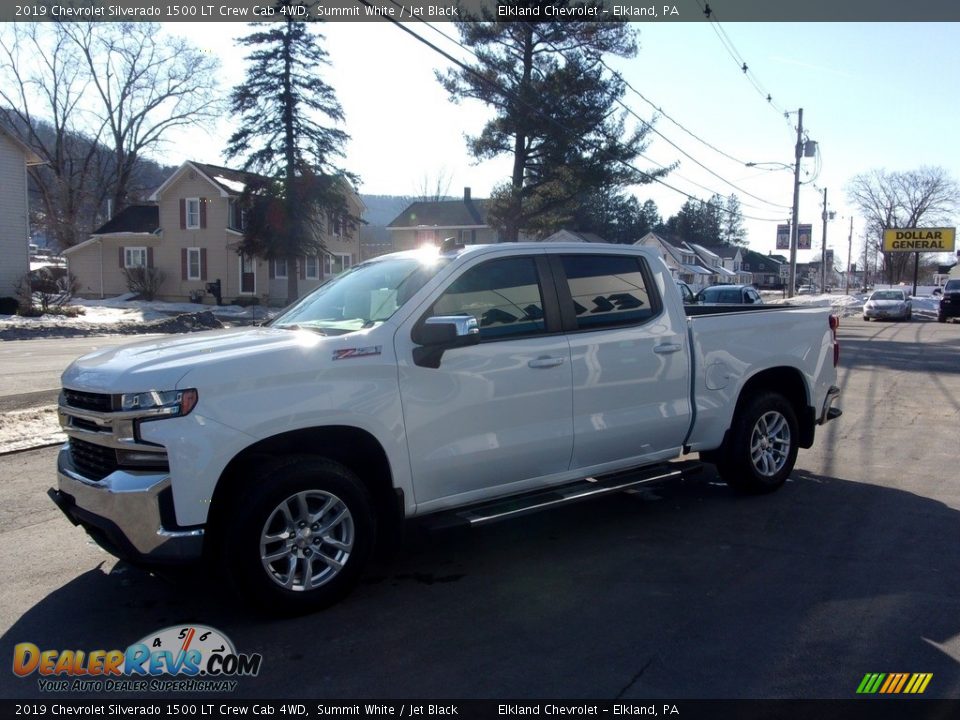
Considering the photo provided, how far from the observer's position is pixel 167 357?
→ 4270 millimetres

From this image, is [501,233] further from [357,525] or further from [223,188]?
[357,525]

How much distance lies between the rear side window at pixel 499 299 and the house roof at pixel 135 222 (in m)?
44.9

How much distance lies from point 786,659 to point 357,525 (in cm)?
230

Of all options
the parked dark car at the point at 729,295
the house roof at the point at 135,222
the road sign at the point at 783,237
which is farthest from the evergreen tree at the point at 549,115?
the house roof at the point at 135,222

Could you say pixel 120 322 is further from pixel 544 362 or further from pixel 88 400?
pixel 544 362

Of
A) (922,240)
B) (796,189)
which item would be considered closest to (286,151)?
(796,189)

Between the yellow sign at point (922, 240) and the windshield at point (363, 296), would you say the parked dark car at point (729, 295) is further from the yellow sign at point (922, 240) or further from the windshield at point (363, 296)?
the yellow sign at point (922, 240)

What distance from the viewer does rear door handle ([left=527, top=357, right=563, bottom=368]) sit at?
505cm

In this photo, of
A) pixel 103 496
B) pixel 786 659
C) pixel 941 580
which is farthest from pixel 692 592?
pixel 103 496

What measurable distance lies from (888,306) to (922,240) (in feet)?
130

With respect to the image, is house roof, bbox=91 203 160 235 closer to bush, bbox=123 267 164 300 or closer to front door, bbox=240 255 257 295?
bush, bbox=123 267 164 300

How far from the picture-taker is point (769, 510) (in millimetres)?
6309

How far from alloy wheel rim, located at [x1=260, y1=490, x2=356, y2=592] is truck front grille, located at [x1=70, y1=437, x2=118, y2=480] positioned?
879mm

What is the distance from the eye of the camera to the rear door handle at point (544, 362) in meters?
5.05
